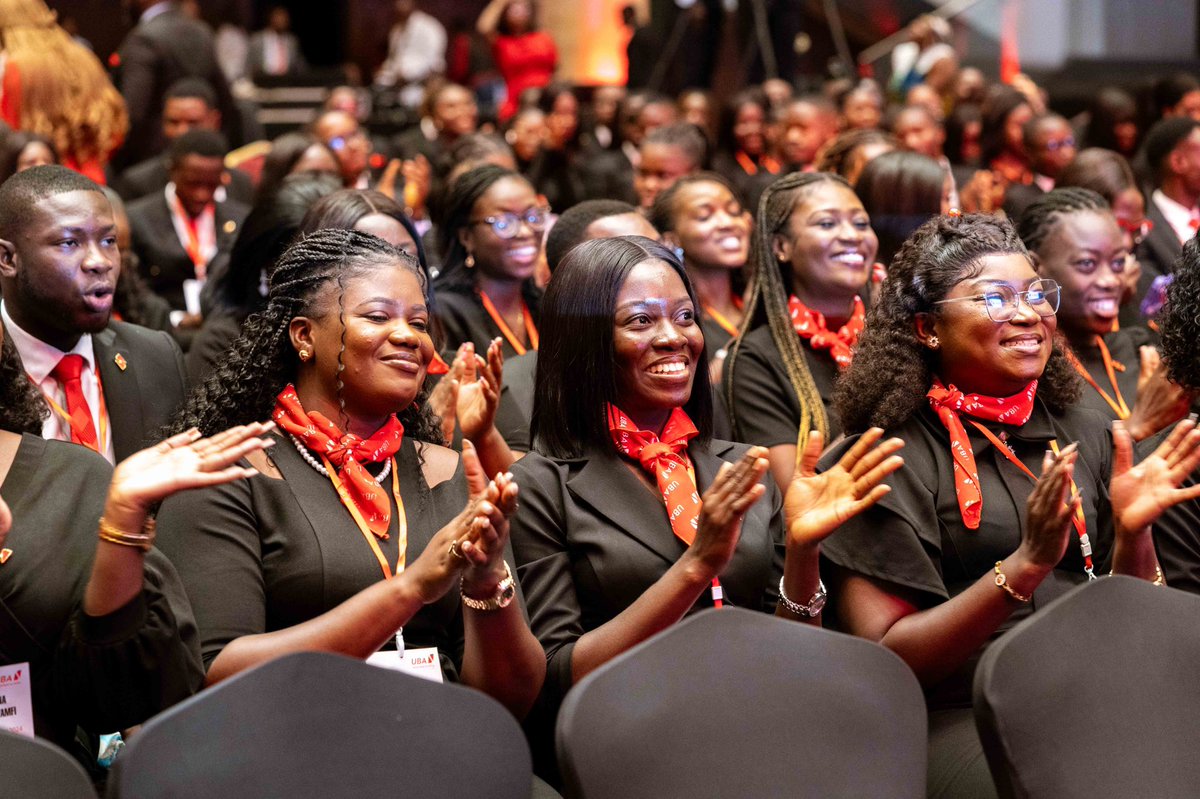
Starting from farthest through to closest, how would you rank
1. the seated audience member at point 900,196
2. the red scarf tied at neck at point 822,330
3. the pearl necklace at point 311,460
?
the seated audience member at point 900,196 < the red scarf tied at neck at point 822,330 < the pearl necklace at point 311,460

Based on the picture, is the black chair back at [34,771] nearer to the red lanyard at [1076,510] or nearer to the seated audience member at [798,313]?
the red lanyard at [1076,510]

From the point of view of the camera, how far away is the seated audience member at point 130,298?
5.27m

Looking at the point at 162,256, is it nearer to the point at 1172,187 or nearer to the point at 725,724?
the point at 1172,187

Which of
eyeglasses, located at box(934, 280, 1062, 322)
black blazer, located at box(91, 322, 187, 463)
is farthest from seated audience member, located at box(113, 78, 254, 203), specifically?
eyeglasses, located at box(934, 280, 1062, 322)

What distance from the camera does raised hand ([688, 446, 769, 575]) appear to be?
284cm

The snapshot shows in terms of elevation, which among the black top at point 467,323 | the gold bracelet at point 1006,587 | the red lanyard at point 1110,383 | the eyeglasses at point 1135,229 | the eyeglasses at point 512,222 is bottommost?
the red lanyard at point 1110,383

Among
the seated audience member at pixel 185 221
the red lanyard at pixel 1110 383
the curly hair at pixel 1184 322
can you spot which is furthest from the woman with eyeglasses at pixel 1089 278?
the seated audience member at pixel 185 221

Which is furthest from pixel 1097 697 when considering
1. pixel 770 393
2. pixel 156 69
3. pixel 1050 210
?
pixel 156 69

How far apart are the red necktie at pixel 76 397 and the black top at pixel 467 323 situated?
142 cm

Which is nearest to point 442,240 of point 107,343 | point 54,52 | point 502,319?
point 502,319

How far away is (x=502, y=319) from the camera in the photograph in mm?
5340

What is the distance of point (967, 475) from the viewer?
3.37 m

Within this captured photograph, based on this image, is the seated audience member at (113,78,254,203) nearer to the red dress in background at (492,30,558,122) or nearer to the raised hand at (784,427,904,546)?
the red dress in background at (492,30,558,122)

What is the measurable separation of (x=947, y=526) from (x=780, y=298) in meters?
1.63
